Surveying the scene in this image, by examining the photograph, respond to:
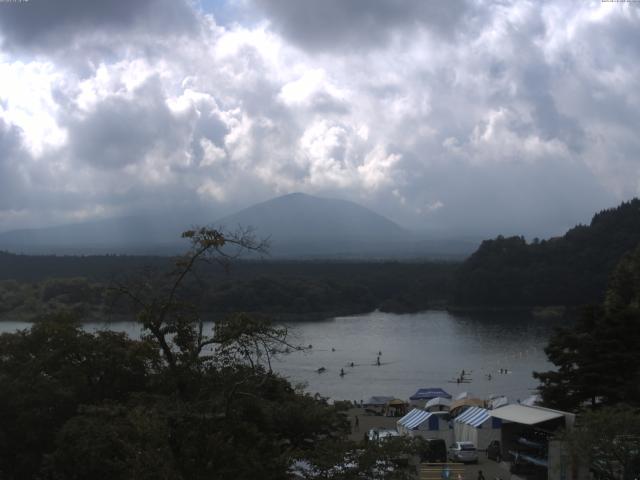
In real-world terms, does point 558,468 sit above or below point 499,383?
above

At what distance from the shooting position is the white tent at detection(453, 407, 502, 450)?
36.7 feet

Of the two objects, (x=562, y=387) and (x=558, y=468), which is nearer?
(x=558, y=468)

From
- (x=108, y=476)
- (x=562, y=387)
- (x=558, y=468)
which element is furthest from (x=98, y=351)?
(x=562, y=387)

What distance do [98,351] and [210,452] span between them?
2.85 m

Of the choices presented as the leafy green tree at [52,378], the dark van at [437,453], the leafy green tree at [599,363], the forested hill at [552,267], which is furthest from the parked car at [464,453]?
the forested hill at [552,267]

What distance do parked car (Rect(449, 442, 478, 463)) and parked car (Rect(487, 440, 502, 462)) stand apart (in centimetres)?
18

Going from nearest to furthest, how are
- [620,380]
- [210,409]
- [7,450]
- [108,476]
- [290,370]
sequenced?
1. [210,409]
2. [108,476]
3. [7,450]
4. [620,380]
5. [290,370]

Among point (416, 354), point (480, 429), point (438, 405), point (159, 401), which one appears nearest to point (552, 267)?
point (416, 354)

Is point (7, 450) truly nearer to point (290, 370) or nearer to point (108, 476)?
point (108, 476)

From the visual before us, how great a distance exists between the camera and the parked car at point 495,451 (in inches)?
400

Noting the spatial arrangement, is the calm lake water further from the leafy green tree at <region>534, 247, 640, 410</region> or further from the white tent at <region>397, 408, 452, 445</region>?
the leafy green tree at <region>534, 247, 640, 410</region>

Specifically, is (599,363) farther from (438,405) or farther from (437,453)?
(438,405)

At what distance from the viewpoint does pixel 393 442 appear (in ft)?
14.7

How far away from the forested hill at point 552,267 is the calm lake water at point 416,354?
4124 millimetres
